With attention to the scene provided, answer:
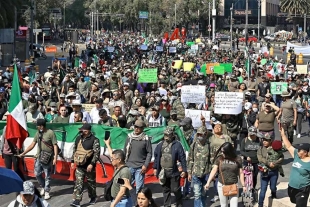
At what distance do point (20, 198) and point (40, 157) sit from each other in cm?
449

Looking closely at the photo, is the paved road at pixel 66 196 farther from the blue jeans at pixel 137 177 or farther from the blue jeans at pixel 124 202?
the blue jeans at pixel 124 202

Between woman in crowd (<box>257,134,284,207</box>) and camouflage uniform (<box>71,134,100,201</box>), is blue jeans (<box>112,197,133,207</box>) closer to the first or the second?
camouflage uniform (<box>71,134,100,201</box>)

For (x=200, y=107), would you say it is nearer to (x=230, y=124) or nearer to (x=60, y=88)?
(x=230, y=124)

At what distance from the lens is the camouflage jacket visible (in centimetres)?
968

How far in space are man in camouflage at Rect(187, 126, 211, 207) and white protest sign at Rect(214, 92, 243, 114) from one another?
356 cm

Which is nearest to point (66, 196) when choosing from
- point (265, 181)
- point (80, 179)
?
point (80, 179)

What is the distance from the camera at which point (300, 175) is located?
28.0 ft

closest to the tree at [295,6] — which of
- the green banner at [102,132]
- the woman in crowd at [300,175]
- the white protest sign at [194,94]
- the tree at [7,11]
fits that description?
the tree at [7,11]

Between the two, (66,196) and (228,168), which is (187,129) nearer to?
(66,196)

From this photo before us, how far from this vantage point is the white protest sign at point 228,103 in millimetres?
13320

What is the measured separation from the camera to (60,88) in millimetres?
20250

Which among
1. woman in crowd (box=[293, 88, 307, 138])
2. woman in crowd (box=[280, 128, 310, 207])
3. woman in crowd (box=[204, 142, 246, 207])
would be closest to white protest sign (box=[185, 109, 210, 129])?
woman in crowd (box=[204, 142, 246, 207])

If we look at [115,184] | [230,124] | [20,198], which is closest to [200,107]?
[230,124]

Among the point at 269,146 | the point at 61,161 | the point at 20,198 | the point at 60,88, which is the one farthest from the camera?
the point at 60,88
